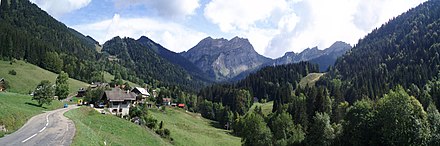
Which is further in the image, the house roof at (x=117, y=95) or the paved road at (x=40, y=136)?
the house roof at (x=117, y=95)

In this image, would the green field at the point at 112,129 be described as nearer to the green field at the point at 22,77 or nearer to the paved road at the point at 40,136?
the paved road at the point at 40,136

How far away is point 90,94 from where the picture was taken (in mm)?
118438

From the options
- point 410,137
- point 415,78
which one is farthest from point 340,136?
point 415,78

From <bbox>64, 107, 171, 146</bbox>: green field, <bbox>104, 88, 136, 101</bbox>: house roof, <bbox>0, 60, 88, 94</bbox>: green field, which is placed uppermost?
<bbox>0, 60, 88, 94</bbox>: green field

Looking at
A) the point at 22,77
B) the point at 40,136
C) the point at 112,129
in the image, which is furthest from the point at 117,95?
the point at 22,77

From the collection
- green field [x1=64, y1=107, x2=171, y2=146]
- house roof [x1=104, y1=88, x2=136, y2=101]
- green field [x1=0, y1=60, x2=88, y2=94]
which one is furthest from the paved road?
green field [x1=0, y1=60, x2=88, y2=94]

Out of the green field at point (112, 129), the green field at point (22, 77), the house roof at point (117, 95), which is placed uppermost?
the green field at point (22, 77)

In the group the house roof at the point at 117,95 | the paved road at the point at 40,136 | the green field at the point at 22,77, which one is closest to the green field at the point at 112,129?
the paved road at the point at 40,136

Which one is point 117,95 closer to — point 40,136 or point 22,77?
point 40,136

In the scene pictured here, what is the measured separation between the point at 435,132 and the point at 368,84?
138 metres

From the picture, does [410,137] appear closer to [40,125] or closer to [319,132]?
[319,132]

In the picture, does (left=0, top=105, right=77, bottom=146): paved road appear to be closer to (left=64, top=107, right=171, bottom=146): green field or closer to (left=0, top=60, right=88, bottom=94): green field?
(left=64, top=107, right=171, bottom=146): green field

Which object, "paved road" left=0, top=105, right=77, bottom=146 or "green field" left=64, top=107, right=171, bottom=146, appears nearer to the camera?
"paved road" left=0, top=105, right=77, bottom=146

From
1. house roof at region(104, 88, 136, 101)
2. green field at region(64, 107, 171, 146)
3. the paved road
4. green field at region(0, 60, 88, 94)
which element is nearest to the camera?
the paved road
